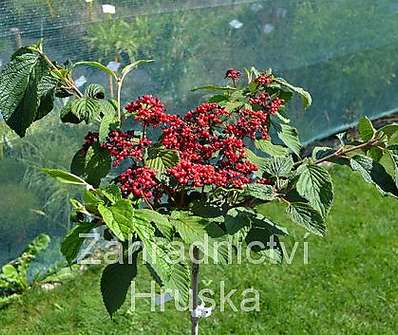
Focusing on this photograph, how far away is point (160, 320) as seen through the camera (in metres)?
3.26

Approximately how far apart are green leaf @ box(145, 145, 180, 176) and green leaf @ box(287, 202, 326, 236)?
26 cm

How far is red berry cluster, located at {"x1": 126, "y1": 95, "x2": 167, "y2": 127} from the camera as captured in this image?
1.52 metres

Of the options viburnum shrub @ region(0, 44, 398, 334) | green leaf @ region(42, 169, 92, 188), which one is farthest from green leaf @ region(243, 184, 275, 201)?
green leaf @ region(42, 169, 92, 188)

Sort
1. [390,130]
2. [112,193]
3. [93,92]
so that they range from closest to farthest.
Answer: [112,193], [390,130], [93,92]

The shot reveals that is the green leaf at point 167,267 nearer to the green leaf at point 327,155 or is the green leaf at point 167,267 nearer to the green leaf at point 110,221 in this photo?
the green leaf at point 110,221

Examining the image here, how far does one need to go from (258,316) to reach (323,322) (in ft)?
0.94

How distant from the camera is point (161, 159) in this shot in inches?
59.8

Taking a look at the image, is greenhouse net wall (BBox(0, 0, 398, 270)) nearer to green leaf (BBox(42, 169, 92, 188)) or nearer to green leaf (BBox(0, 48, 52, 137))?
green leaf (BBox(0, 48, 52, 137))

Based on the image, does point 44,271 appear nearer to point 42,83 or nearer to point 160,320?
point 160,320

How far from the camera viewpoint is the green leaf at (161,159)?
1.50 metres

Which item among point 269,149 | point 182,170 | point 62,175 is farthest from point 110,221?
point 269,149

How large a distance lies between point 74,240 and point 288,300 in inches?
86.2

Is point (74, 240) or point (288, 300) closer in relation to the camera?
point (74, 240)

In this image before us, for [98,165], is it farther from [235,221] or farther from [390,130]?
[390,130]
